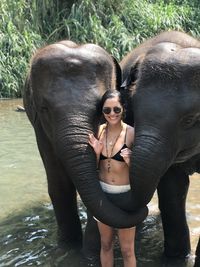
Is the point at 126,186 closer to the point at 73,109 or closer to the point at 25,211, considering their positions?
the point at 73,109

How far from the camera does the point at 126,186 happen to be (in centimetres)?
402

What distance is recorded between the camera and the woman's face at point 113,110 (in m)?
4.04

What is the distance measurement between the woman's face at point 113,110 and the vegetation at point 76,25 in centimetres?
1183

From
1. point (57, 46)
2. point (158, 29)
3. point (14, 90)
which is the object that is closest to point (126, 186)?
point (57, 46)

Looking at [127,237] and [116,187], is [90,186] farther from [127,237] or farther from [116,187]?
[127,237]

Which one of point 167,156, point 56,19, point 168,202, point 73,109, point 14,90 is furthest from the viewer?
point 56,19

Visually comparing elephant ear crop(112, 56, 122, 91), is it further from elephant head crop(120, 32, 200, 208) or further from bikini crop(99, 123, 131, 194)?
bikini crop(99, 123, 131, 194)

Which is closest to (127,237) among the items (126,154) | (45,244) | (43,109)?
(126,154)

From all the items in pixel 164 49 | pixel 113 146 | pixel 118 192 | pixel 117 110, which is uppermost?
pixel 164 49

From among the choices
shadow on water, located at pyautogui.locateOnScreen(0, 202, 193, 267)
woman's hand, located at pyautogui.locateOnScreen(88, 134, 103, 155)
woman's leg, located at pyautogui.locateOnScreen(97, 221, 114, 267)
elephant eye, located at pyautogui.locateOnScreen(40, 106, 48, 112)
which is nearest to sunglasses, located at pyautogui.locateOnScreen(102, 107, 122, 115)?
woman's hand, located at pyautogui.locateOnScreen(88, 134, 103, 155)

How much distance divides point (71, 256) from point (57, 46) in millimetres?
2074

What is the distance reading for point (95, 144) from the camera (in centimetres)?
401

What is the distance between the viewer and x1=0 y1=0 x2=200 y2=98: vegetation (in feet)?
53.3

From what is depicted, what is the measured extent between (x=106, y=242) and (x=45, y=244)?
57.3 inches
